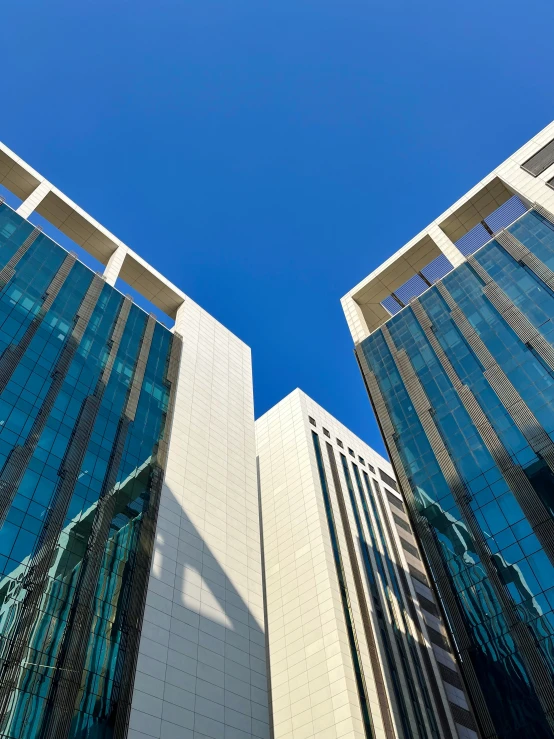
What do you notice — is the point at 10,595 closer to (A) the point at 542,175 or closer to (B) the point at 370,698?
(B) the point at 370,698

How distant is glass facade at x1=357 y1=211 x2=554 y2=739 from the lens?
3084 centimetres

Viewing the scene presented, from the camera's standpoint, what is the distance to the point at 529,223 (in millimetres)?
49875

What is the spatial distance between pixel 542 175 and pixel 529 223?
6751 millimetres

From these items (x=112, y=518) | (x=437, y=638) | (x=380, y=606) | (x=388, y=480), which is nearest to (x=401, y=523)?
(x=388, y=480)

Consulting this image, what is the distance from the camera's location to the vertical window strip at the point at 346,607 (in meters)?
43.2

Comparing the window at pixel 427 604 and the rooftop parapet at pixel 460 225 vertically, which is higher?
the rooftop parapet at pixel 460 225

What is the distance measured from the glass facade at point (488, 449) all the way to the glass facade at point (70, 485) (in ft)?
64.8

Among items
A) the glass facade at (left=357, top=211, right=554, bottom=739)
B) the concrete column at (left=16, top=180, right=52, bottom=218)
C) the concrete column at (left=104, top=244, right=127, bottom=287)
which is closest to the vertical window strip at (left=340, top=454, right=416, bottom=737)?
the glass facade at (left=357, top=211, right=554, bottom=739)

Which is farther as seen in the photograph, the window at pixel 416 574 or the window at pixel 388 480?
the window at pixel 388 480

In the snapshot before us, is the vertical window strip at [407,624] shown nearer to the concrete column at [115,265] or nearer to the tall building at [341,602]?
the tall building at [341,602]

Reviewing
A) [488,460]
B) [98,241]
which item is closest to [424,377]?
[488,460]

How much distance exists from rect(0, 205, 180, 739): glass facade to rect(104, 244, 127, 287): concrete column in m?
2.56

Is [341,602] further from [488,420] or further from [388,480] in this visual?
[388,480]

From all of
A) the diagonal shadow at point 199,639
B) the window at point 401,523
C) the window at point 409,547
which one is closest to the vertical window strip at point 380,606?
the window at point 401,523
